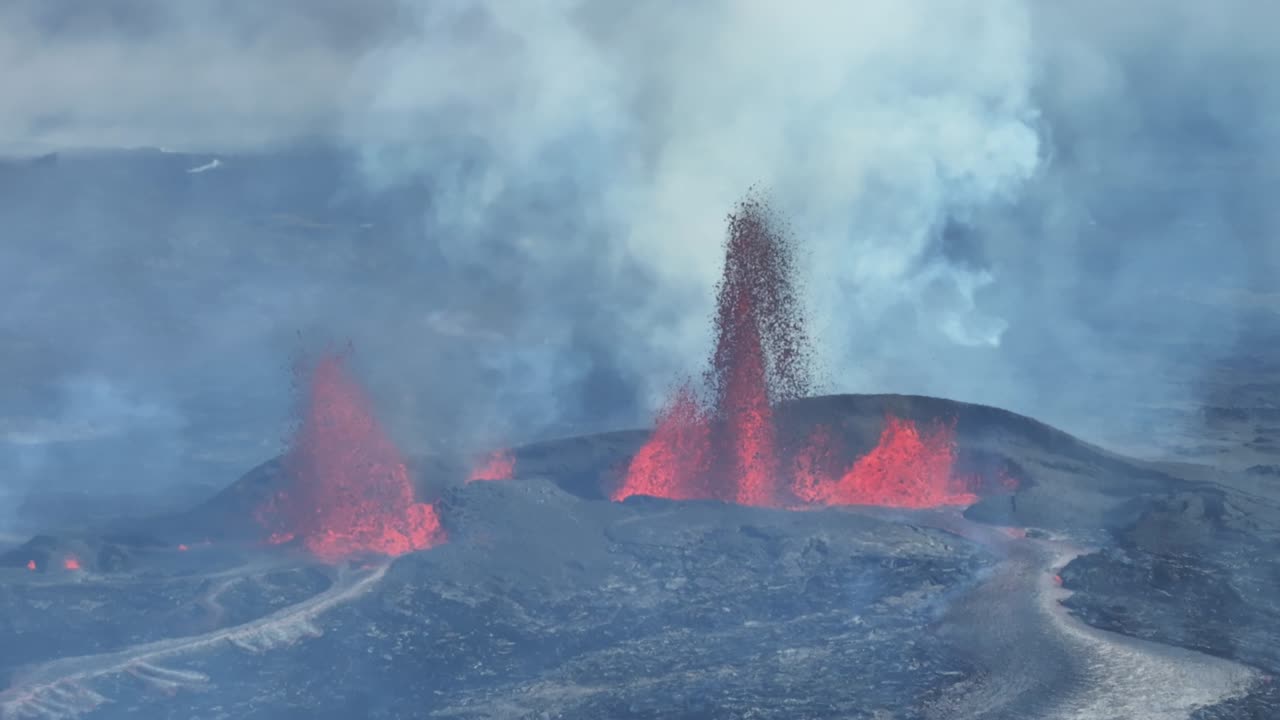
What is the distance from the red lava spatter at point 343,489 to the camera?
54906 mm

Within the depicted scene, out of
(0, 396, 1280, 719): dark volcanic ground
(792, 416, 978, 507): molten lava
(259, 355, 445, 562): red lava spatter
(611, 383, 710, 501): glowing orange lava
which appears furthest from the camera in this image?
(611, 383, 710, 501): glowing orange lava

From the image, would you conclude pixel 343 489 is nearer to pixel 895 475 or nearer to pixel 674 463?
pixel 674 463

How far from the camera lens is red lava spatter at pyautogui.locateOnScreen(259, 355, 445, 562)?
2162 inches

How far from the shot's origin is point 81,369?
95.1 meters

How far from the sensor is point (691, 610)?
46.7m

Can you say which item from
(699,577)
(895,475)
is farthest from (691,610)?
(895,475)

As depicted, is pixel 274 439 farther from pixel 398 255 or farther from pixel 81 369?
pixel 398 255

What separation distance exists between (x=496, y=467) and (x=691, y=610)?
1891cm

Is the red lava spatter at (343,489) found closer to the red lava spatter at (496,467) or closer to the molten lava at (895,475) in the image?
the red lava spatter at (496,467)

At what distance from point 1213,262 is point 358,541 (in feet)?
352

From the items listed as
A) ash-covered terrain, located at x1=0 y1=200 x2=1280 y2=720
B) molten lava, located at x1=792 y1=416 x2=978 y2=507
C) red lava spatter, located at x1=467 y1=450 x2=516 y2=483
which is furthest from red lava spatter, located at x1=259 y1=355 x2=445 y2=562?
molten lava, located at x1=792 y1=416 x2=978 y2=507

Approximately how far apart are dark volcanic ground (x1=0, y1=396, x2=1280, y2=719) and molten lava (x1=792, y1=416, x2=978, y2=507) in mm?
1081

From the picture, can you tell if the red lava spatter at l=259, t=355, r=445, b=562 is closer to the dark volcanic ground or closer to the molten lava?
the dark volcanic ground

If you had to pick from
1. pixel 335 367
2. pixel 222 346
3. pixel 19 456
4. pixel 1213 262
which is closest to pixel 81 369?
pixel 222 346
